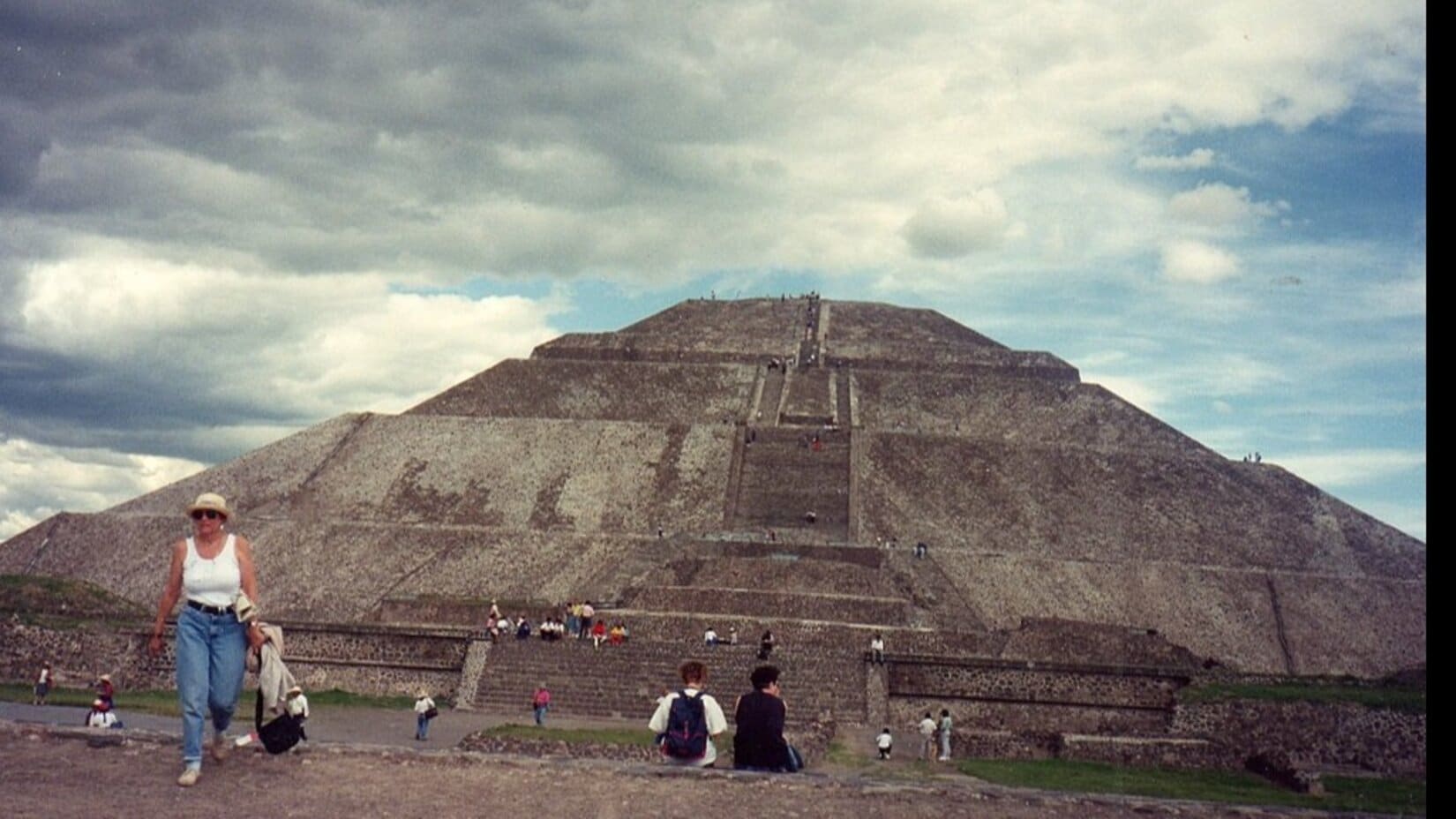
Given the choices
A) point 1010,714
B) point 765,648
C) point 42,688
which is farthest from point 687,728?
point 1010,714

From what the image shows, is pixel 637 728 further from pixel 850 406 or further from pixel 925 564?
pixel 850 406

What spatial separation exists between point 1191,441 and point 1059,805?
43055 mm

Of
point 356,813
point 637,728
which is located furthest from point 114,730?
point 637,728

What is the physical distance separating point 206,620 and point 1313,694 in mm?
19192

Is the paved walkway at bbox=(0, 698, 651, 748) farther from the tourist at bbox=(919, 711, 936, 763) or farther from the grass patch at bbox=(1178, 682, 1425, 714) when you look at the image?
the grass patch at bbox=(1178, 682, 1425, 714)

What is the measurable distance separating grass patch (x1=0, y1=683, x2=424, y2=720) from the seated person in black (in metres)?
12.1

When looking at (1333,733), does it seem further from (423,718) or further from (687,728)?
(687,728)

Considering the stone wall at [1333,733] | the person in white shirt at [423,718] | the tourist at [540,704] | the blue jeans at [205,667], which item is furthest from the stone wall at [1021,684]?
the blue jeans at [205,667]

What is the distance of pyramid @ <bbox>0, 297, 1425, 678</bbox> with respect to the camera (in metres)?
33.7

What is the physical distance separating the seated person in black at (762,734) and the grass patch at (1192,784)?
676 cm

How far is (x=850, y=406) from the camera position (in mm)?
49812

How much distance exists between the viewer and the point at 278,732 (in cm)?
799

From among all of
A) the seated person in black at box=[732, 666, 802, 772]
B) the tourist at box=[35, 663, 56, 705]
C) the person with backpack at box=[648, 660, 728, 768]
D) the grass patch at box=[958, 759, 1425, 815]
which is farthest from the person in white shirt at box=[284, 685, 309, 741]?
the tourist at box=[35, 663, 56, 705]

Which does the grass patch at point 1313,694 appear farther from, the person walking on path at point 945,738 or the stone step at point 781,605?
the stone step at point 781,605
